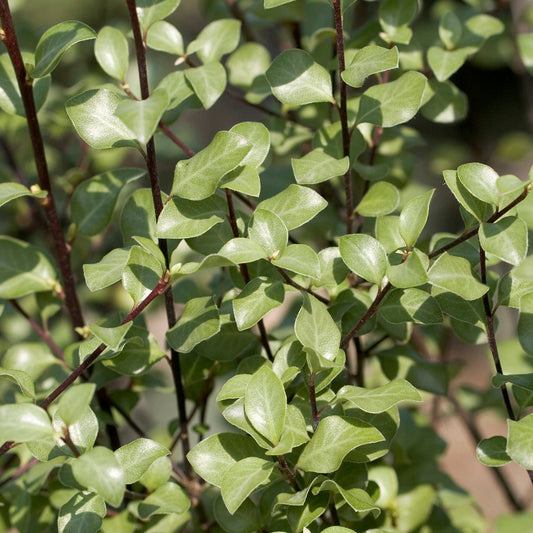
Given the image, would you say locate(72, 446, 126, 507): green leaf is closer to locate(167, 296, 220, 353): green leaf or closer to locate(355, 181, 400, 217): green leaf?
locate(167, 296, 220, 353): green leaf

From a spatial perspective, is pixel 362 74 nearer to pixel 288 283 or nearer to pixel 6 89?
pixel 288 283

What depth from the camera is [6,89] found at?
0.71 m

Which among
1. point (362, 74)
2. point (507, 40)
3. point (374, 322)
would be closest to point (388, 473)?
point (374, 322)

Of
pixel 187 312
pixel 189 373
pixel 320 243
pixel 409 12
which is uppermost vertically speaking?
pixel 409 12

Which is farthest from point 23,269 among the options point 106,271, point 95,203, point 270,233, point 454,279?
point 454,279

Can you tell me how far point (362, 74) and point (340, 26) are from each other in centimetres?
4

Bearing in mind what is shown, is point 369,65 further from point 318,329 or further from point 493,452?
point 493,452

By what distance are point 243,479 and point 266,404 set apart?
0.06 meters

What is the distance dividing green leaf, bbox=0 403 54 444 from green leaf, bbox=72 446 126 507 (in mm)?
31

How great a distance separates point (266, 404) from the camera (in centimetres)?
56

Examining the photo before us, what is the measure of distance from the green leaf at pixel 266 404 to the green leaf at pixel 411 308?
133mm

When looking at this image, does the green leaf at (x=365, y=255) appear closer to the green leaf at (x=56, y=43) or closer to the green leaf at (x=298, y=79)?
the green leaf at (x=298, y=79)

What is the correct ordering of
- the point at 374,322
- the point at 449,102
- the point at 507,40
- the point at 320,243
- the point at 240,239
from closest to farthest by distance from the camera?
the point at 240,239 → the point at 374,322 → the point at 449,102 → the point at 320,243 → the point at 507,40

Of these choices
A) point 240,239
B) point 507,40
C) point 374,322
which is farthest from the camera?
point 507,40
